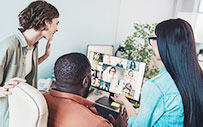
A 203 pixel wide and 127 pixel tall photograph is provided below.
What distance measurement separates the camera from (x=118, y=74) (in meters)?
1.33

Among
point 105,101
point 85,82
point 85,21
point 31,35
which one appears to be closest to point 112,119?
point 105,101

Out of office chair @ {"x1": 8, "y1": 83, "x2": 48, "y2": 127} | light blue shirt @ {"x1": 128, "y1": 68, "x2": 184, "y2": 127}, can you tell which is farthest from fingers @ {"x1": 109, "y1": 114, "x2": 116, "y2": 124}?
office chair @ {"x1": 8, "y1": 83, "x2": 48, "y2": 127}

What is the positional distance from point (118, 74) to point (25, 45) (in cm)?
75

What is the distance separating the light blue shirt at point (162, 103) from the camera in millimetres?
752

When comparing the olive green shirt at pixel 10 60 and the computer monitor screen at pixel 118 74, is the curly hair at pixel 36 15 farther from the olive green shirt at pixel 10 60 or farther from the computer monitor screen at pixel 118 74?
the computer monitor screen at pixel 118 74

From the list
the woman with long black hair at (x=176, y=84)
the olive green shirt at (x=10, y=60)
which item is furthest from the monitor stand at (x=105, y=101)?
the olive green shirt at (x=10, y=60)

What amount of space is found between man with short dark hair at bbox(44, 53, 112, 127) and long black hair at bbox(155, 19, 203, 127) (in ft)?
1.31

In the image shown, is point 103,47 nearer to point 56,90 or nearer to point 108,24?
point 108,24

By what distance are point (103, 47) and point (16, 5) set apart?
100 centimetres

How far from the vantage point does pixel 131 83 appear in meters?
1.27

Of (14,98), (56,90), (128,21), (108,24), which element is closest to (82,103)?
(56,90)

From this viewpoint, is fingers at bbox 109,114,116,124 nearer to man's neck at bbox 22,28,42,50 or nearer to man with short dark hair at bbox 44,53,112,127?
man with short dark hair at bbox 44,53,112,127

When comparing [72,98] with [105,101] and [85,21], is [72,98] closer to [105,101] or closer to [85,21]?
[105,101]

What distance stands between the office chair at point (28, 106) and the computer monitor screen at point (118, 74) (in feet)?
2.62
